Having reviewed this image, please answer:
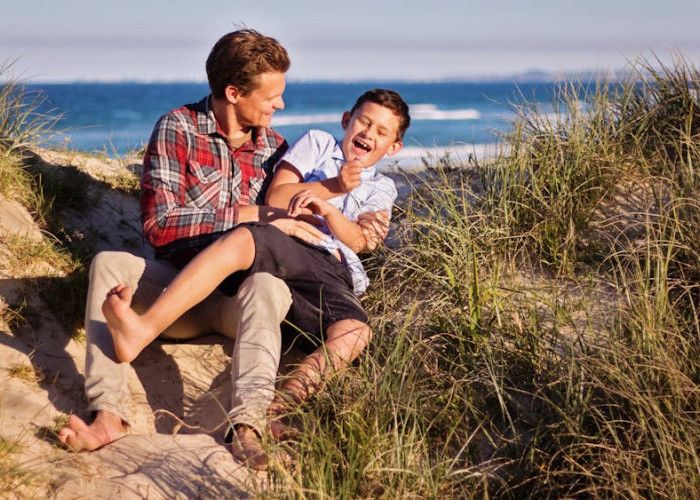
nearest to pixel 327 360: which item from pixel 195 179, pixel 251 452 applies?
pixel 251 452

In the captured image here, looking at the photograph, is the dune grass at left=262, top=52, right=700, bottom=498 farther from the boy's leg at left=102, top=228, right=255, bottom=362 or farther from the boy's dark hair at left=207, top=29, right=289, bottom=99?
the boy's dark hair at left=207, top=29, right=289, bottom=99

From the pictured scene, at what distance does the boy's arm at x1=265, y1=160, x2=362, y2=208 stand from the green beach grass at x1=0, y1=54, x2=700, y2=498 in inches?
21.2

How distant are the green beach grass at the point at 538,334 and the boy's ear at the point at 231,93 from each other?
1170 millimetres

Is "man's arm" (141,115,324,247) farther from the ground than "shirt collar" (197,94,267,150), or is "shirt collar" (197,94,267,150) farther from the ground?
"shirt collar" (197,94,267,150)

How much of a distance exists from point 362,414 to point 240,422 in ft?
1.53

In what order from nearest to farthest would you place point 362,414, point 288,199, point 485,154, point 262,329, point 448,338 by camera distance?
1. point 362,414
2. point 262,329
3. point 448,338
4. point 288,199
5. point 485,154

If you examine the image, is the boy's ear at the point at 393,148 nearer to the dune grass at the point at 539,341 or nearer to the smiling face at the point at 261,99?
the dune grass at the point at 539,341

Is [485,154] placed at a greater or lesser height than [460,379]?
greater

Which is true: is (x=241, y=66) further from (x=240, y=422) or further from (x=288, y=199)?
(x=240, y=422)

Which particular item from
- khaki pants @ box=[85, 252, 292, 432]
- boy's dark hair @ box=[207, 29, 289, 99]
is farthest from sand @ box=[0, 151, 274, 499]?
boy's dark hair @ box=[207, 29, 289, 99]

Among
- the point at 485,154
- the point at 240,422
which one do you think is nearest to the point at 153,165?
the point at 240,422

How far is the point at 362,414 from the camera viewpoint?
10.4 ft

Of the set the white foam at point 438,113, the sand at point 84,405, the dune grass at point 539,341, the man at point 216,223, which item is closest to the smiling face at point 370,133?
the man at point 216,223

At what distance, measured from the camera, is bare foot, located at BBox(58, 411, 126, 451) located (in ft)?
10.4
